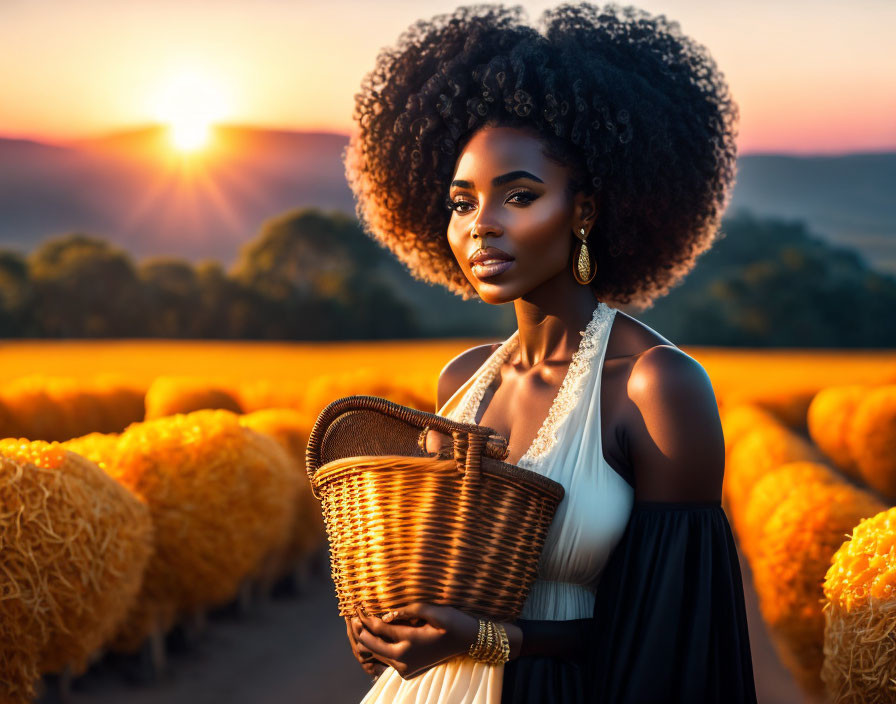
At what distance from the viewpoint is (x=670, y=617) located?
2.20 m

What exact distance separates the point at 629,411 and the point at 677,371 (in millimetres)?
148

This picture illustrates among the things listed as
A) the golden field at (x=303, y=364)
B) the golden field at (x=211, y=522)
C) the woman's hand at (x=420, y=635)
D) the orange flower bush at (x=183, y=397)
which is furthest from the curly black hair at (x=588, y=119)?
the golden field at (x=303, y=364)

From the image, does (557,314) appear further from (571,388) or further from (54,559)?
(54,559)

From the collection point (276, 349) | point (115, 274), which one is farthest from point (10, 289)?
point (276, 349)

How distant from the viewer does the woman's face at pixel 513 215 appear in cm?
239

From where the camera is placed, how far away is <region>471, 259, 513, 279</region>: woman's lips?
2404 mm

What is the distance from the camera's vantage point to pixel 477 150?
2.47 metres

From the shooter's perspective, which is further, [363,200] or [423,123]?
[363,200]

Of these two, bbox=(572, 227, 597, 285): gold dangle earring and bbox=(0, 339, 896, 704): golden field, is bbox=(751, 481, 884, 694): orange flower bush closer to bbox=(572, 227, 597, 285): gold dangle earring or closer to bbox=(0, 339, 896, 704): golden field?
bbox=(0, 339, 896, 704): golden field

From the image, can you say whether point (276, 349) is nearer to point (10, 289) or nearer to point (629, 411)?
point (10, 289)

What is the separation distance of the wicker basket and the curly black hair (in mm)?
817

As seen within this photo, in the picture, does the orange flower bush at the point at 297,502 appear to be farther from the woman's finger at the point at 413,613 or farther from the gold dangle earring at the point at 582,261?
the woman's finger at the point at 413,613

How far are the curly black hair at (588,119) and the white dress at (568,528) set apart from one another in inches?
19.5

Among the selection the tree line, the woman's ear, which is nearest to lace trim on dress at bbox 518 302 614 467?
the woman's ear
